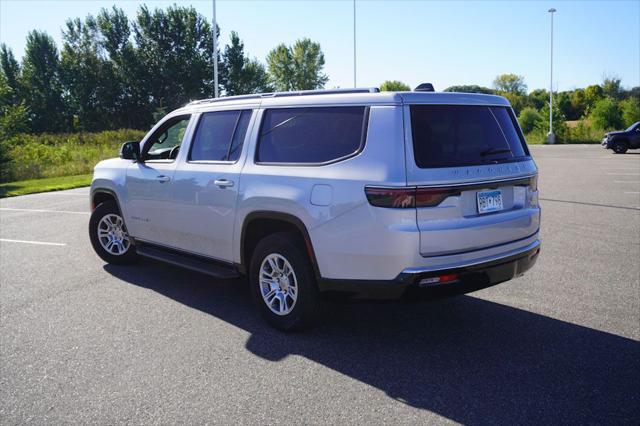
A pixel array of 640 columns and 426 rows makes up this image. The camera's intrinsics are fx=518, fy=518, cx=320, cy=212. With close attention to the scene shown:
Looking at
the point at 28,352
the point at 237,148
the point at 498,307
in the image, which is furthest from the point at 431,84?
the point at 28,352

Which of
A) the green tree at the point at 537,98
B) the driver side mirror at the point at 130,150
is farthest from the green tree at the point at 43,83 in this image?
the driver side mirror at the point at 130,150

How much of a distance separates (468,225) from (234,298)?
268 cm

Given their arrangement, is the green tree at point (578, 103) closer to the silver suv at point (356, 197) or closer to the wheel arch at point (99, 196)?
the wheel arch at point (99, 196)

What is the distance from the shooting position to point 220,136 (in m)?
5.04

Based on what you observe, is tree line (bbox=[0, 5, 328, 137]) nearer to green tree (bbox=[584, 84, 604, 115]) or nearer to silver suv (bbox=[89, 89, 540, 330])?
green tree (bbox=[584, 84, 604, 115])

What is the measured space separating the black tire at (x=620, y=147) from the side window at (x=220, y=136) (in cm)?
2882

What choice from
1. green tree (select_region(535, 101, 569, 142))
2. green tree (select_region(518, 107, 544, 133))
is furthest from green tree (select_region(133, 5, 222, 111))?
green tree (select_region(535, 101, 569, 142))

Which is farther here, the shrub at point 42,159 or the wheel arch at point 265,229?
the shrub at point 42,159

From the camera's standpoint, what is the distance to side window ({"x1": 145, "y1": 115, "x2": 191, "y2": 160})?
5.76 m

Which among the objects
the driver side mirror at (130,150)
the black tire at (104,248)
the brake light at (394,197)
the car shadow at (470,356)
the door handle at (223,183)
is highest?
the driver side mirror at (130,150)

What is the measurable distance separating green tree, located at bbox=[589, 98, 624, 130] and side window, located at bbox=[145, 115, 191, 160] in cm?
4495

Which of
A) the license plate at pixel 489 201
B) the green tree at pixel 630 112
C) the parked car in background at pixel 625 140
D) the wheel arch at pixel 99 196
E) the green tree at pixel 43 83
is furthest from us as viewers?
the green tree at pixel 43 83

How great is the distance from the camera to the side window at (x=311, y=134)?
12.8ft

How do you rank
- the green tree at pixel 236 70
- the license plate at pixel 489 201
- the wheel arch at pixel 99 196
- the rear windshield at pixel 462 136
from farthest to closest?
the green tree at pixel 236 70
the wheel arch at pixel 99 196
the license plate at pixel 489 201
the rear windshield at pixel 462 136
